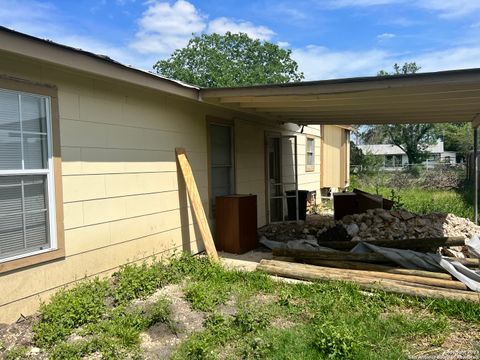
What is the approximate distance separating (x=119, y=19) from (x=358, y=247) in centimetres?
2648

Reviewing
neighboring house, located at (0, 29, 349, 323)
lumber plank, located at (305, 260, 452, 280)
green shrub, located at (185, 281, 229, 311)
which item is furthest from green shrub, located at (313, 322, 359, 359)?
neighboring house, located at (0, 29, 349, 323)

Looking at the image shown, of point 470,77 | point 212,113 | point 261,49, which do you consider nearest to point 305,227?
point 212,113

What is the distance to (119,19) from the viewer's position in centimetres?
2736

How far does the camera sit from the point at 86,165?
14.9 feet

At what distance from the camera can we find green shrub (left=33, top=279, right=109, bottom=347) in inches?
138

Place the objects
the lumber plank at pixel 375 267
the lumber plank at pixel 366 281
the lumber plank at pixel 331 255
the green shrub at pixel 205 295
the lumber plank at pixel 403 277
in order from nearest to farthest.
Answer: the green shrub at pixel 205 295
the lumber plank at pixel 366 281
the lumber plank at pixel 403 277
the lumber plank at pixel 375 267
the lumber plank at pixel 331 255

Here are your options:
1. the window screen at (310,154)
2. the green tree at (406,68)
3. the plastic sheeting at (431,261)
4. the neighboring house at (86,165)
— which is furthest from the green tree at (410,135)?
the neighboring house at (86,165)

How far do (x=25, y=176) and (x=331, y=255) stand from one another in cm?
393

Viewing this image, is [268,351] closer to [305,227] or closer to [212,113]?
[212,113]

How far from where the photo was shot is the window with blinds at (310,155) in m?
12.9

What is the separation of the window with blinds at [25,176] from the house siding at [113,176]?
19 centimetres

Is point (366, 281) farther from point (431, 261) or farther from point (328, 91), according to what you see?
point (328, 91)

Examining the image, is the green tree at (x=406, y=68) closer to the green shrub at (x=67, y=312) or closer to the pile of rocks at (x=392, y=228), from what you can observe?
the pile of rocks at (x=392, y=228)

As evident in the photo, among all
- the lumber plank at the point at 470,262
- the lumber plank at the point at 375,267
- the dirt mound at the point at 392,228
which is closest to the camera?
the lumber plank at the point at 375,267
